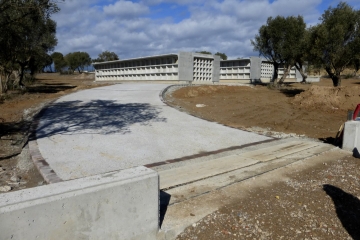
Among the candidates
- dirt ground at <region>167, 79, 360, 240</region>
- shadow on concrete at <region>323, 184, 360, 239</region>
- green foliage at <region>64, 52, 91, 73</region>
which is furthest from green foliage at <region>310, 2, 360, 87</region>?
green foliage at <region>64, 52, 91, 73</region>

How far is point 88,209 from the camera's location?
214cm

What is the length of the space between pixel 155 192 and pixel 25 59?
68.6ft

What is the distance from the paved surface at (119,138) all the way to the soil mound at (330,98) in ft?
23.1

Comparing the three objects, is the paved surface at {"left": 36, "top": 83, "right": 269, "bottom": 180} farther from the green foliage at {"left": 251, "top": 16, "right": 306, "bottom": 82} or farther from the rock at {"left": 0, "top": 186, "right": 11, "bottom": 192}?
the green foliage at {"left": 251, "top": 16, "right": 306, "bottom": 82}

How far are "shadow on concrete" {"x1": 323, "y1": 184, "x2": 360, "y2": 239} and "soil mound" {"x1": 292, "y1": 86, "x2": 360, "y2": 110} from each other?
979 centimetres

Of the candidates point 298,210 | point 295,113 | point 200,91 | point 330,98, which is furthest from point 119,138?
point 200,91

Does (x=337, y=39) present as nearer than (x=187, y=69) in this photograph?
Yes

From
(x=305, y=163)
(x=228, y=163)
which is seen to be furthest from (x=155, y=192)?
(x=305, y=163)

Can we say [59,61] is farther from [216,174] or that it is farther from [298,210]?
[298,210]

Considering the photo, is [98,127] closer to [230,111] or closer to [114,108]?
[114,108]

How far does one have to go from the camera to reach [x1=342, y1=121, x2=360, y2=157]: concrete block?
19.0 ft

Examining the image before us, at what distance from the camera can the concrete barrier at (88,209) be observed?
6.04 ft

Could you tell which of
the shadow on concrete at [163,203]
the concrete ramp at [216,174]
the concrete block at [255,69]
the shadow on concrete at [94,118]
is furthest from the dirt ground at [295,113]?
the concrete block at [255,69]

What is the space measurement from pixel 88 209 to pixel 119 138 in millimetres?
4459
